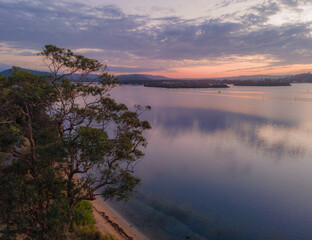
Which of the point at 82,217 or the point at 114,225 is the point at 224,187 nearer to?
the point at 114,225

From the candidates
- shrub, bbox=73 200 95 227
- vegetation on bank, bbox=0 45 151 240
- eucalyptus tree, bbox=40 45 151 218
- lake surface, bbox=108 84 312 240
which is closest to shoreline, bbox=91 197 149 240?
lake surface, bbox=108 84 312 240

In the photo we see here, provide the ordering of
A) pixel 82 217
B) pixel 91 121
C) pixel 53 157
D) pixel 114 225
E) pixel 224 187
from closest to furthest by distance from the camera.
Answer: pixel 53 157
pixel 91 121
pixel 82 217
pixel 114 225
pixel 224 187

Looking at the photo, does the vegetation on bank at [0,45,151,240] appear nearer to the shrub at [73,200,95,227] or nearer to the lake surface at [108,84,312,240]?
the shrub at [73,200,95,227]

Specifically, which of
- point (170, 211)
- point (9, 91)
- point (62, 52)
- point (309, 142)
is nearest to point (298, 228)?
point (170, 211)

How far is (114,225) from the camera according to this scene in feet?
36.4

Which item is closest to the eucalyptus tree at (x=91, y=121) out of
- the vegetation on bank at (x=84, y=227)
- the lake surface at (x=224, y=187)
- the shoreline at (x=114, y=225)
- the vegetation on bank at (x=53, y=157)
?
the vegetation on bank at (x=53, y=157)

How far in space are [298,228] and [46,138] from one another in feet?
46.1

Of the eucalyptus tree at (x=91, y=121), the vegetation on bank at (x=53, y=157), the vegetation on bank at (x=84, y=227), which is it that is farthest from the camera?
the vegetation on bank at (x=84, y=227)

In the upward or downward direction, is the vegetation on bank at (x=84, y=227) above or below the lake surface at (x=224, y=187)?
above

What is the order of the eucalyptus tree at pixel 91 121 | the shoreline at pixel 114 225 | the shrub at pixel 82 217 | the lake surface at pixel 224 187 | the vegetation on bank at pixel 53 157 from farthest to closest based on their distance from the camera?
the lake surface at pixel 224 187 < the shoreline at pixel 114 225 < the shrub at pixel 82 217 < the eucalyptus tree at pixel 91 121 < the vegetation on bank at pixel 53 157

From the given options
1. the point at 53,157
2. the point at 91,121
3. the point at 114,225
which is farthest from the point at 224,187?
the point at 53,157

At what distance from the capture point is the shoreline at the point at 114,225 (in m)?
10.5

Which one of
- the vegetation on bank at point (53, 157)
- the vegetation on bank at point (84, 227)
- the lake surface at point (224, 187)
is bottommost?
the lake surface at point (224, 187)

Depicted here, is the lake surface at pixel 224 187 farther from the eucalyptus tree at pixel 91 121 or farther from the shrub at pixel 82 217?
the eucalyptus tree at pixel 91 121
